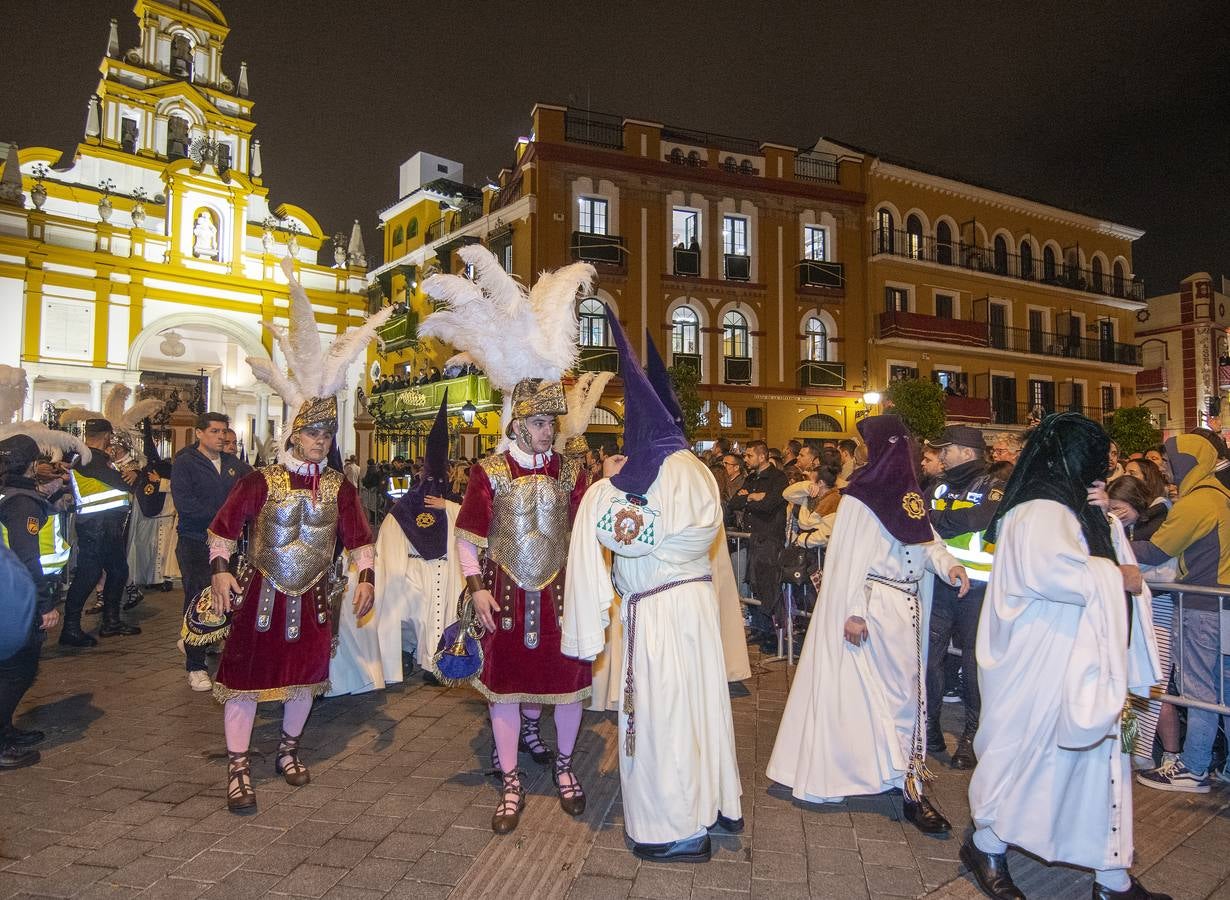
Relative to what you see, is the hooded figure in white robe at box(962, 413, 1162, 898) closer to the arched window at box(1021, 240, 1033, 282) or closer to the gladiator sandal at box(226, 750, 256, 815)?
the gladiator sandal at box(226, 750, 256, 815)

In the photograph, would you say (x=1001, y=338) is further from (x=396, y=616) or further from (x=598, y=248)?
(x=396, y=616)

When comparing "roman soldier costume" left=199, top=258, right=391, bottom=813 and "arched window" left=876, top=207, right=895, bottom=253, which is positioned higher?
"arched window" left=876, top=207, right=895, bottom=253

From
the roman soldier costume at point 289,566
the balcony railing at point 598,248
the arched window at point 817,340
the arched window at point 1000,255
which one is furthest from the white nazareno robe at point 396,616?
the arched window at point 1000,255

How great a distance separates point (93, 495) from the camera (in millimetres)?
8047

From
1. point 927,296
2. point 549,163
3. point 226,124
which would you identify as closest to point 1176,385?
point 927,296

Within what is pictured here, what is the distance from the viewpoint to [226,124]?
37.6m

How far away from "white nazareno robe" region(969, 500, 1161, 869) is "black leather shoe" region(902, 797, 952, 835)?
0.59 metres

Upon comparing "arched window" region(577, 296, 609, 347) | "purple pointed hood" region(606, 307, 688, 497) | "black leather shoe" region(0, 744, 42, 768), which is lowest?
"black leather shoe" region(0, 744, 42, 768)

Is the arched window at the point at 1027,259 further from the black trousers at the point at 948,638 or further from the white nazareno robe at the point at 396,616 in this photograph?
the white nazareno robe at the point at 396,616

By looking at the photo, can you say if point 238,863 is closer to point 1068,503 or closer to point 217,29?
point 1068,503

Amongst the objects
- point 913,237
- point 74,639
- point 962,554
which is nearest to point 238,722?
point 962,554

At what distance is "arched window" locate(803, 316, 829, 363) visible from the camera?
2644 centimetres

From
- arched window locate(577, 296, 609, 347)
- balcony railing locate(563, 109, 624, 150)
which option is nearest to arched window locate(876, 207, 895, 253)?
balcony railing locate(563, 109, 624, 150)

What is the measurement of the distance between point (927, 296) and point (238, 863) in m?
29.1
